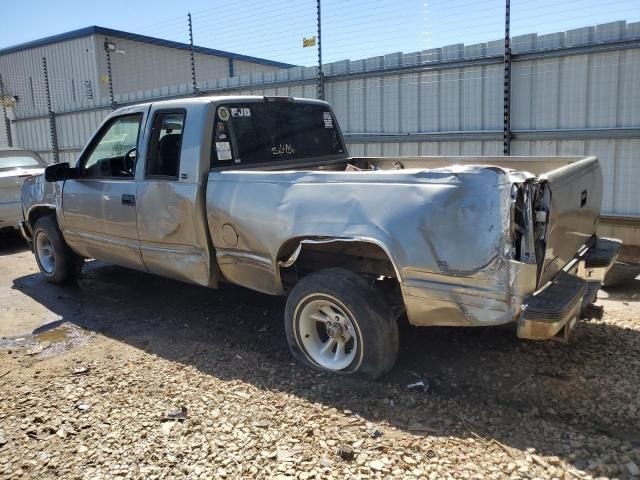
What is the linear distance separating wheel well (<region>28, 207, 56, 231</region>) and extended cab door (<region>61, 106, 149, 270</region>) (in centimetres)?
70

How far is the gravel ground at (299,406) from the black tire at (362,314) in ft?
0.47

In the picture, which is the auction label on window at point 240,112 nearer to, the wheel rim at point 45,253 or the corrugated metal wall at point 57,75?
the wheel rim at point 45,253

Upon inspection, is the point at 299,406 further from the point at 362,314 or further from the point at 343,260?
the point at 343,260

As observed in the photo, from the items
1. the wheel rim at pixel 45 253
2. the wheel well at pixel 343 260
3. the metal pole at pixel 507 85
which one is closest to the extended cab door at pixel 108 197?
the wheel rim at pixel 45 253

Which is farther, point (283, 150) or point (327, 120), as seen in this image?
point (327, 120)

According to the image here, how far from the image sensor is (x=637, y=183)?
23.1 feet

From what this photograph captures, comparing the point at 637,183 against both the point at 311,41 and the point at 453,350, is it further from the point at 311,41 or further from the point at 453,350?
the point at 311,41

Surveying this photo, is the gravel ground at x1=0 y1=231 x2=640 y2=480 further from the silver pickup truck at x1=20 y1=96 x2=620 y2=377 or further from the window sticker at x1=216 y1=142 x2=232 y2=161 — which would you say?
the window sticker at x1=216 y1=142 x2=232 y2=161

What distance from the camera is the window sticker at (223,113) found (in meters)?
4.64

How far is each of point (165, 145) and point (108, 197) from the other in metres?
0.86

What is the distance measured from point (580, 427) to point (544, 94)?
535cm

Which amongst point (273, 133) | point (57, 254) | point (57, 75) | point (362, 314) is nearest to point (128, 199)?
point (273, 133)

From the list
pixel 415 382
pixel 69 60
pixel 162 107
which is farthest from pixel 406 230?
pixel 69 60

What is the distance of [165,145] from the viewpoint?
16.3ft
